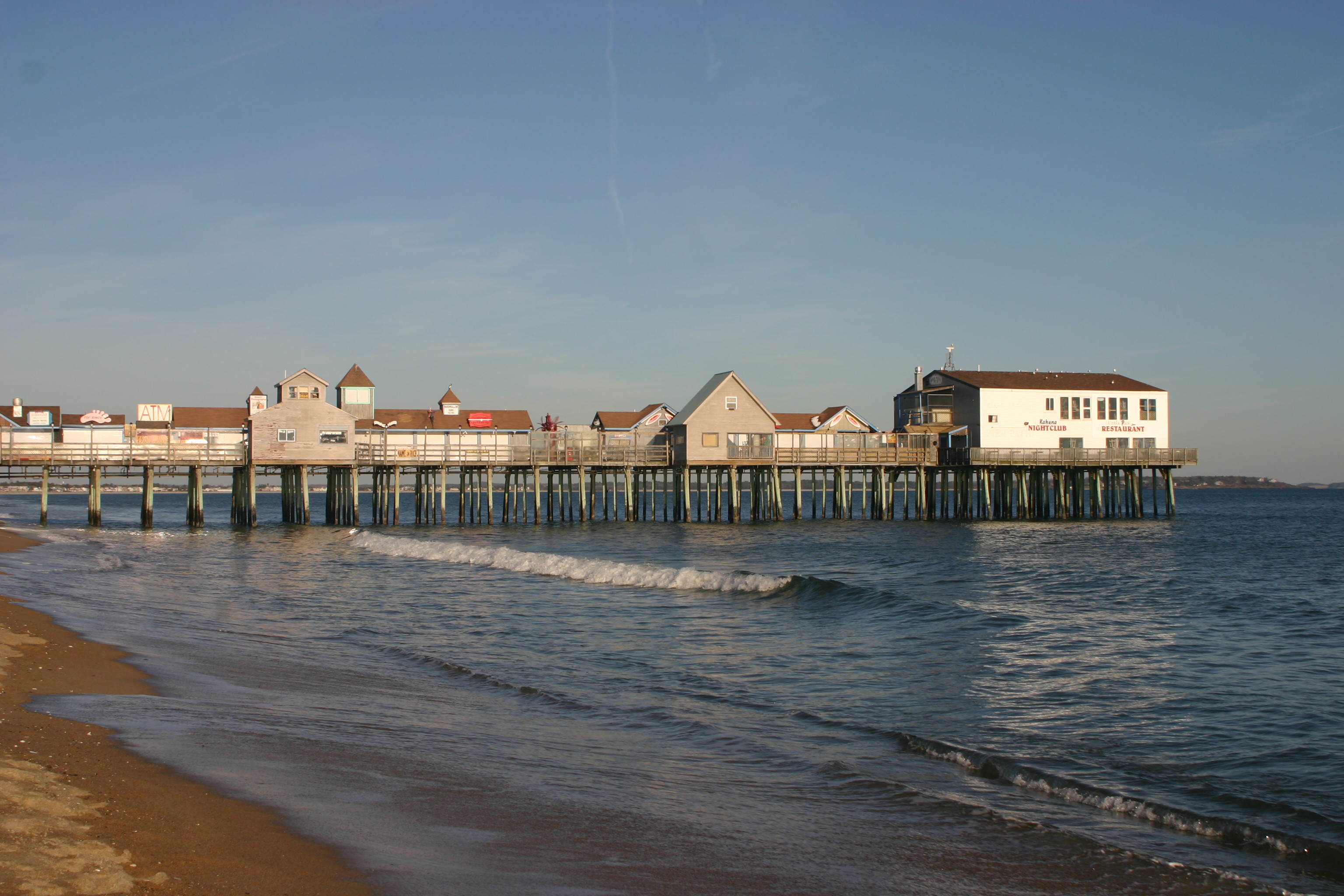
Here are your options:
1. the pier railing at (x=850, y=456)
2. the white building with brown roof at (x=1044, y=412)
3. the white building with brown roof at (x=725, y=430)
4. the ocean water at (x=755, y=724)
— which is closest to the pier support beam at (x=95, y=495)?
the ocean water at (x=755, y=724)

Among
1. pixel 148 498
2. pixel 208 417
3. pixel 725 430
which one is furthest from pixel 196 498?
pixel 725 430

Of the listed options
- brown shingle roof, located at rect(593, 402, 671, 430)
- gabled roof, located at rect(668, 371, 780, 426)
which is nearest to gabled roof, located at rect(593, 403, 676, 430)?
brown shingle roof, located at rect(593, 402, 671, 430)

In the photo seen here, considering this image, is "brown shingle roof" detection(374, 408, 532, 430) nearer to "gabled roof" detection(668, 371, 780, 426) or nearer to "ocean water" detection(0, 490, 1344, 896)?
"gabled roof" detection(668, 371, 780, 426)

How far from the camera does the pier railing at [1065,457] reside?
5222 cm

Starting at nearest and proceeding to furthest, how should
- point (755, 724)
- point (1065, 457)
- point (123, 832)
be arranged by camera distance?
point (123, 832), point (755, 724), point (1065, 457)

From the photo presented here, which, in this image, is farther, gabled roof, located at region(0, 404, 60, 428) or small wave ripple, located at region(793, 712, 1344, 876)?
gabled roof, located at region(0, 404, 60, 428)

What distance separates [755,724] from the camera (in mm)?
11000

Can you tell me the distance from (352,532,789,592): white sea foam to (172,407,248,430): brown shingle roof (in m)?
27.1

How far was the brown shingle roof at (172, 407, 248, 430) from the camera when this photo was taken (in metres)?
59.1

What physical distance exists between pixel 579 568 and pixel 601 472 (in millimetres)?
23037

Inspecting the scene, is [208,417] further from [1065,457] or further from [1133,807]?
[1133,807]

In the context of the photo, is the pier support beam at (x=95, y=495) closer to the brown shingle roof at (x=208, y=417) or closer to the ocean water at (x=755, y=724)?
the brown shingle roof at (x=208, y=417)

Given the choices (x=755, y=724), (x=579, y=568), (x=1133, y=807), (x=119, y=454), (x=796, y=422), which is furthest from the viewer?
(x=796, y=422)

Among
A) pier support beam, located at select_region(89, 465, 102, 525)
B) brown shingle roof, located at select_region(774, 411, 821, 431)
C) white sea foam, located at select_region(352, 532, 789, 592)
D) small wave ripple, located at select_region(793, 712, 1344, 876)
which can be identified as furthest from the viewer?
brown shingle roof, located at select_region(774, 411, 821, 431)
